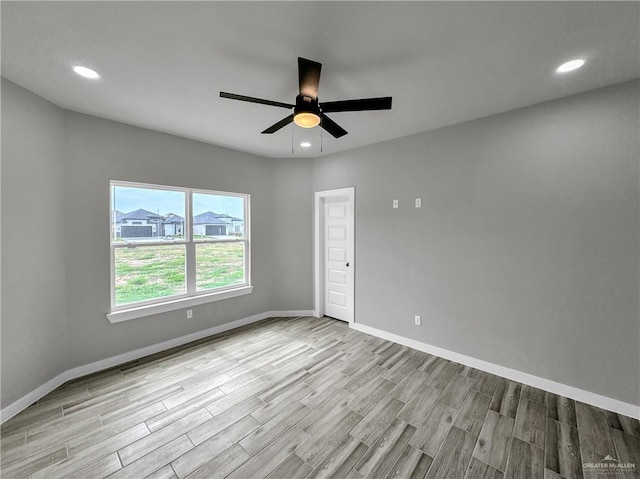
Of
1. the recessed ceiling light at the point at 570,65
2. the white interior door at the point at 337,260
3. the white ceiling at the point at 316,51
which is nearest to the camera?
the white ceiling at the point at 316,51

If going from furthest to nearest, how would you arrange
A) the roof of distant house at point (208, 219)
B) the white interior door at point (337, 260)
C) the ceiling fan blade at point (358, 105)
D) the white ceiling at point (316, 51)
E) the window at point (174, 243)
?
the white interior door at point (337, 260) < the roof of distant house at point (208, 219) < the window at point (174, 243) < the ceiling fan blade at point (358, 105) < the white ceiling at point (316, 51)

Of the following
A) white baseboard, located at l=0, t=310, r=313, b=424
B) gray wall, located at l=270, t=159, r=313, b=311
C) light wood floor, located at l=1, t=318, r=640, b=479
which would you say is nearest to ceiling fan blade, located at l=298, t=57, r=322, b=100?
light wood floor, located at l=1, t=318, r=640, b=479

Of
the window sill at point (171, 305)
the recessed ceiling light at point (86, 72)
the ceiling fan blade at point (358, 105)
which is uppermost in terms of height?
the recessed ceiling light at point (86, 72)

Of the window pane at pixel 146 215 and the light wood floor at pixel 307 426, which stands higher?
the window pane at pixel 146 215

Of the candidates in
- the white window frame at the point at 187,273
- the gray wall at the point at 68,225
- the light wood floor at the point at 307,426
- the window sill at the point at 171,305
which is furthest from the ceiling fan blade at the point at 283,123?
the window sill at the point at 171,305

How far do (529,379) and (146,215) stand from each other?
4.77 meters

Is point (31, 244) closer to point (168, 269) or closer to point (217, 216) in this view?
point (168, 269)

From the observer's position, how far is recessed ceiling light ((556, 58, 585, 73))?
74.4 inches

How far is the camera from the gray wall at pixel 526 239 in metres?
2.19

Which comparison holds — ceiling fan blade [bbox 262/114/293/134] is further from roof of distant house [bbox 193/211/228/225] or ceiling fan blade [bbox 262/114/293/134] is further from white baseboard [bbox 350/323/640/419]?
white baseboard [bbox 350/323/640/419]

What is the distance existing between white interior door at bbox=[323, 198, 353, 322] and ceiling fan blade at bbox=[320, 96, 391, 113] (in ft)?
7.62

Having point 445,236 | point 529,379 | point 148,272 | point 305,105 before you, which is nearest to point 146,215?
point 148,272

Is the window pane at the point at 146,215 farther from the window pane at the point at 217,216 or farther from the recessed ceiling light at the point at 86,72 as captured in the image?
the recessed ceiling light at the point at 86,72

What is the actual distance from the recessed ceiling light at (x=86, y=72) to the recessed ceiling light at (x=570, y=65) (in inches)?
145
